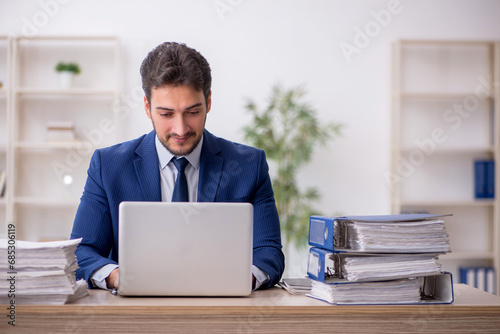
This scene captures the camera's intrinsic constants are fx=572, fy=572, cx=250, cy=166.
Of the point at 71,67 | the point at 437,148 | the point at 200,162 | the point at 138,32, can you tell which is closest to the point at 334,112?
the point at 437,148

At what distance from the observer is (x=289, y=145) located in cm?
433

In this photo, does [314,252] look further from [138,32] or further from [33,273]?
[138,32]

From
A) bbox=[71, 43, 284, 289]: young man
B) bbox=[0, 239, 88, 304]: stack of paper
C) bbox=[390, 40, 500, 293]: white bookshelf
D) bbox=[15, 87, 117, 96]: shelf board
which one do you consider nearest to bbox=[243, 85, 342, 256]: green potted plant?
bbox=[390, 40, 500, 293]: white bookshelf

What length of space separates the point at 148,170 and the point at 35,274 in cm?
67

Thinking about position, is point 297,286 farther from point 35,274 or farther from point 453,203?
point 453,203

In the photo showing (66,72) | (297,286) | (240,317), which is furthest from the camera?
(66,72)

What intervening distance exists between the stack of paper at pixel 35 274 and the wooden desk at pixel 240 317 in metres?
0.03

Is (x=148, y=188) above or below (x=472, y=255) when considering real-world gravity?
above

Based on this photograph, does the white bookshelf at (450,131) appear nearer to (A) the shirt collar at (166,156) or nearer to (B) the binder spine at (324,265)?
(A) the shirt collar at (166,156)

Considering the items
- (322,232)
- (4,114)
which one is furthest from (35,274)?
(4,114)

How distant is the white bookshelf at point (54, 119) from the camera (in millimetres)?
4566

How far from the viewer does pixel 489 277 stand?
14.9ft

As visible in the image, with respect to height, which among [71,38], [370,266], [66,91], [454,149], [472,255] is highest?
[71,38]

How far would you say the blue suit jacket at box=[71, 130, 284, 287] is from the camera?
→ 6.39ft
